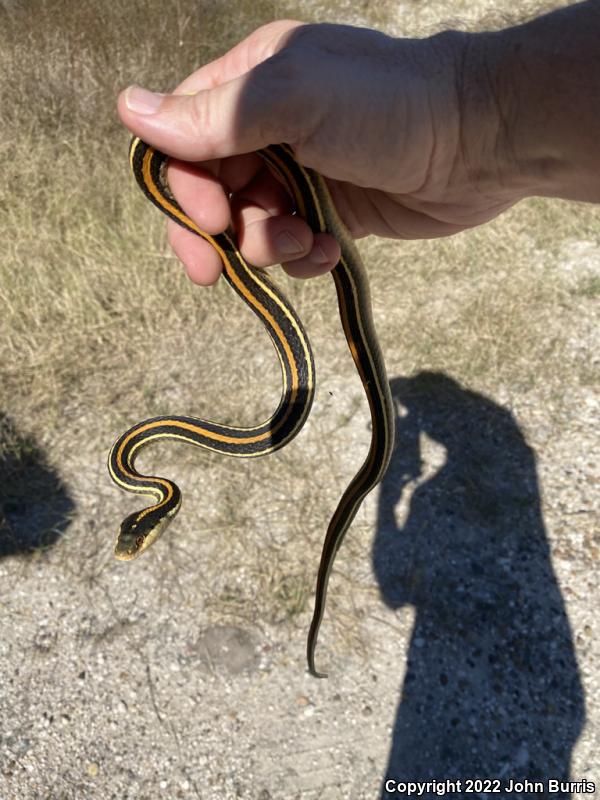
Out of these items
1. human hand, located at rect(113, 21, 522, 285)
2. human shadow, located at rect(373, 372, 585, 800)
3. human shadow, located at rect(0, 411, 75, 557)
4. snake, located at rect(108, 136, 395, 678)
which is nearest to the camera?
human hand, located at rect(113, 21, 522, 285)

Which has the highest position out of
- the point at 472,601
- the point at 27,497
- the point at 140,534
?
the point at 140,534

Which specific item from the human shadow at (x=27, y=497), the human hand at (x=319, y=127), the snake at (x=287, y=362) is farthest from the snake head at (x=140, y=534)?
the human shadow at (x=27, y=497)

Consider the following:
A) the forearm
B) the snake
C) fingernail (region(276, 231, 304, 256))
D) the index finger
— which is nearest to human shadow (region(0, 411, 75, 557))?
the snake

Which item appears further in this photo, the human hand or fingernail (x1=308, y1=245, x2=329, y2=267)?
fingernail (x1=308, y1=245, x2=329, y2=267)

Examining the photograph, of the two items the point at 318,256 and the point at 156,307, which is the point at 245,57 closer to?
the point at 318,256

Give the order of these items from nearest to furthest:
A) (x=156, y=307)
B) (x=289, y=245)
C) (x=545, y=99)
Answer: (x=545, y=99), (x=289, y=245), (x=156, y=307)

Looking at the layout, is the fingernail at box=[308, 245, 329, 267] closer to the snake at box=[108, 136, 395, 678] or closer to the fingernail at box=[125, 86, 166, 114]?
the snake at box=[108, 136, 395, 678]

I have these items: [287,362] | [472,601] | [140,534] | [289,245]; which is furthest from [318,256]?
[472,601]

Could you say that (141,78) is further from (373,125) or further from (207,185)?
(373,125)
